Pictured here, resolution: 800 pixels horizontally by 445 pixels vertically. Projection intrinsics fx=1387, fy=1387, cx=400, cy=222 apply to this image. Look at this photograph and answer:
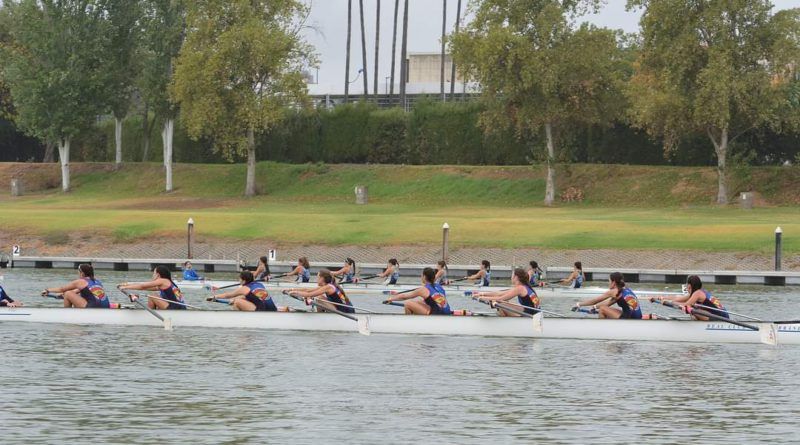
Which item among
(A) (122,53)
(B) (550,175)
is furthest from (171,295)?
(A) (122,53)

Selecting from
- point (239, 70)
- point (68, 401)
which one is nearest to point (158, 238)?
point (239, 70)

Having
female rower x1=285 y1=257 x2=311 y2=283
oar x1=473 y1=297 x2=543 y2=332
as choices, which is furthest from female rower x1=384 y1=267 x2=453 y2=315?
female rower x1=285 y1=257 x2=311 y2=283

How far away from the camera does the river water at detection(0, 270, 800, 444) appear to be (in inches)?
867

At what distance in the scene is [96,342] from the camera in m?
32.3

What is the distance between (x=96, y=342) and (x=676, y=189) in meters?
51.5

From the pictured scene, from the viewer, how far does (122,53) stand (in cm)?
9231

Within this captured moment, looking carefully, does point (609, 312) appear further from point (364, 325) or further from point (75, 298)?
point (75, 298)

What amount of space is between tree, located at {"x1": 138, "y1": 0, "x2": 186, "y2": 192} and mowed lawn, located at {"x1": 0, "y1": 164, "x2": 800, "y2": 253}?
19.4 feet

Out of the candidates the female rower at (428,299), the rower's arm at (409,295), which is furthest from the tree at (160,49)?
the female rower at (428,299)

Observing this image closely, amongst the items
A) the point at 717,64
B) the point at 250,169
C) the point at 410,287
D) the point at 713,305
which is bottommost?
the point at 410,287

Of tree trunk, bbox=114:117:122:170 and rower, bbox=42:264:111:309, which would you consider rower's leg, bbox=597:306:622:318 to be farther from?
tree trunk, bbox=114:117:122:170

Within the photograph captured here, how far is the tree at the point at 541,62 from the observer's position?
76500 mm

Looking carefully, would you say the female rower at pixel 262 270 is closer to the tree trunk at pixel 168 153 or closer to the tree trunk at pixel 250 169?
the tree trunk at pixel 250 169

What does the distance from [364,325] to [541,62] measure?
4600 centimetres
